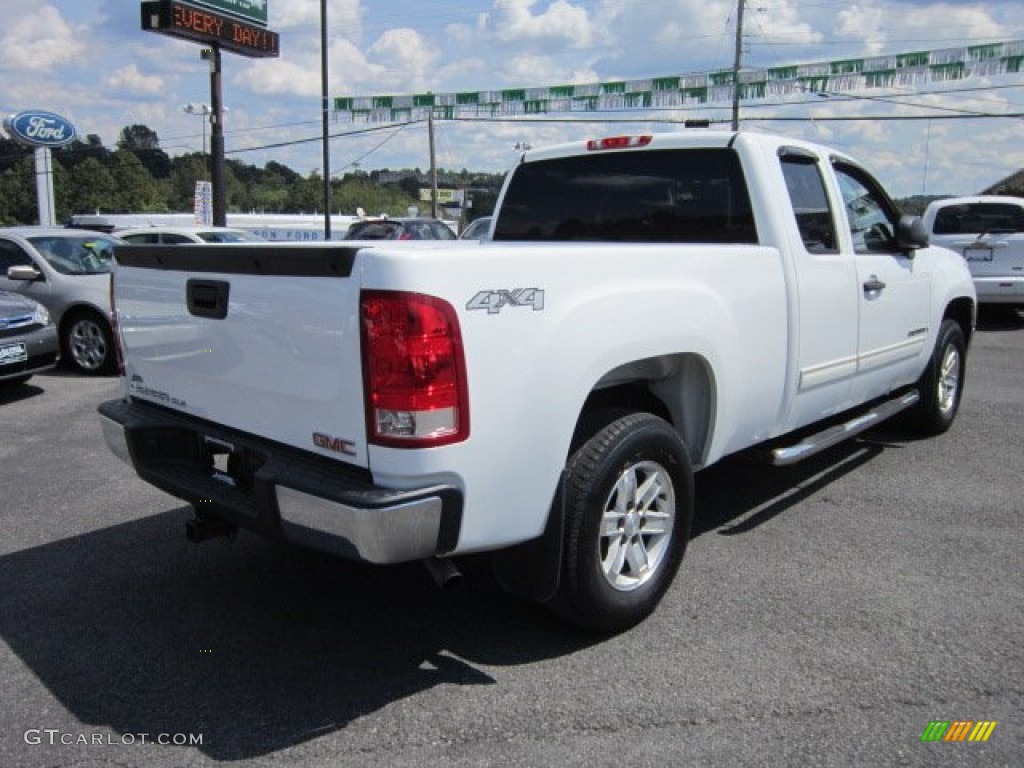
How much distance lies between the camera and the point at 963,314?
270 inches

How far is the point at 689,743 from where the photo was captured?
2752 mm

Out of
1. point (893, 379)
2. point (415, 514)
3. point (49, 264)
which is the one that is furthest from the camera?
point (49, 264)

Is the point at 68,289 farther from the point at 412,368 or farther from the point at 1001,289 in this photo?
the point at 1001,289

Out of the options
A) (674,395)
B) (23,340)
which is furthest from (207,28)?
(674,395)

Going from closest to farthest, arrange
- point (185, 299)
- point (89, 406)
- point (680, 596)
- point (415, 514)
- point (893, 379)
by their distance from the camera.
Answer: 1. point (415, 514)
2. point (185, 299)
3. point (680, 596)
4. point (893, 379)
5. point (89, 406)

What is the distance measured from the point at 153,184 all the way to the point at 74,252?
8076 cm

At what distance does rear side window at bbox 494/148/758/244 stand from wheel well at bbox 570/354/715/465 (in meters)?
0.90

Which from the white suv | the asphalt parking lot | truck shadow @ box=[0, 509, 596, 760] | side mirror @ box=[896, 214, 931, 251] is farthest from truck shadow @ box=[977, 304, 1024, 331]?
truck shadow @ box=[0, 509, 596, 760]

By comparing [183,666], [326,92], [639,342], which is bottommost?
[183,666]

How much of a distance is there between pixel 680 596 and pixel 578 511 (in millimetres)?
996

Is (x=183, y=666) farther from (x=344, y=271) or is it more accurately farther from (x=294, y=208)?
(x=294, y=208)

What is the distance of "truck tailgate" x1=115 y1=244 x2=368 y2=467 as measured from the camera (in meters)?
2.75

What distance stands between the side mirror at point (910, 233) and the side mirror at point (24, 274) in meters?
8.71

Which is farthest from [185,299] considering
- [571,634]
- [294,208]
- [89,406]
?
[294,208]
